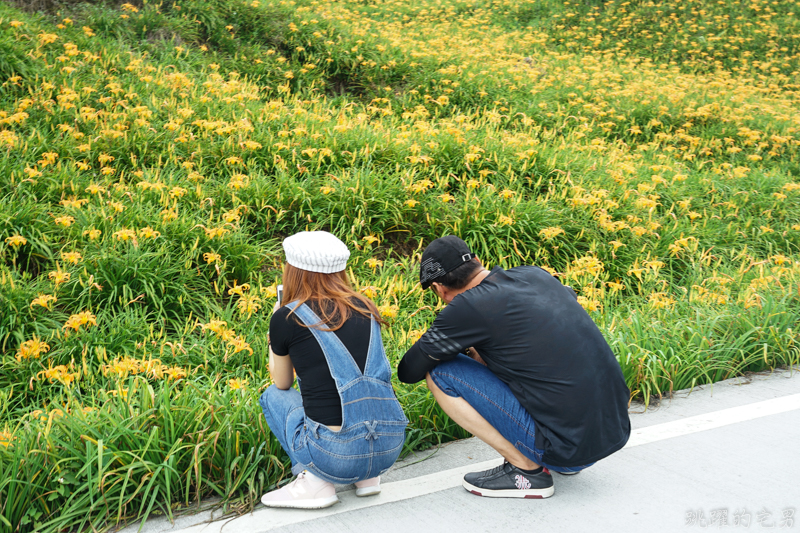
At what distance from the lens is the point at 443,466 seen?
2.75m

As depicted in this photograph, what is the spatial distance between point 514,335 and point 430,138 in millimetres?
3895

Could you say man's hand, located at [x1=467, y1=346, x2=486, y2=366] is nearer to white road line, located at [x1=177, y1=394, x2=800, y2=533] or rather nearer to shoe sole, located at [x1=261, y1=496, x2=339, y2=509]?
white road line, located at [x1=177, y1=394, x2=800, y2=533]

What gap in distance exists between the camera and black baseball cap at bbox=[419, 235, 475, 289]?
2611mm

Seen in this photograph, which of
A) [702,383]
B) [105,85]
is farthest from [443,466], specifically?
[105,85]

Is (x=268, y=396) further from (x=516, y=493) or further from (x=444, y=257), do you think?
(x=516, y=493)

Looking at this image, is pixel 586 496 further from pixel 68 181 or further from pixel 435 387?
pixel 68 181

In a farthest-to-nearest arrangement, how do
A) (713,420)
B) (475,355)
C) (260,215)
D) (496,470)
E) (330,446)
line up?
(260,215) < (713,420) < (475,355) < (496,470) < (330,446)

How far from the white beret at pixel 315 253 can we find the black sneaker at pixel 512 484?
1.08 meters

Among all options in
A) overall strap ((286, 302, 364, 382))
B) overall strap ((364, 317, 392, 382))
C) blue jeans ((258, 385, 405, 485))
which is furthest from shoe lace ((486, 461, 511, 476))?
overall strap ((286, 302, 364, 382))

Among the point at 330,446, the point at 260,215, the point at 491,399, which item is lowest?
the point at 330,446

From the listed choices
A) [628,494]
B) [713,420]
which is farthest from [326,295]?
[713,420]

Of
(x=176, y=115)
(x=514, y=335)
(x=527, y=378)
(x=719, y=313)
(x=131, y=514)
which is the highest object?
(x=176, y=115)

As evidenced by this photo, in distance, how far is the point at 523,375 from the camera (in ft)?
7.97

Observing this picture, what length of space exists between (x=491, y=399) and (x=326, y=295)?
0.82m
